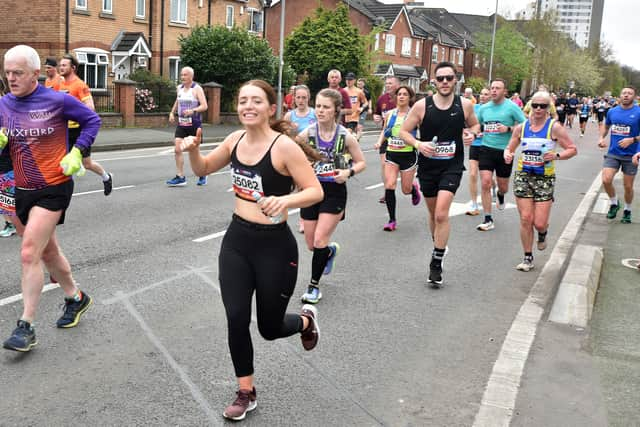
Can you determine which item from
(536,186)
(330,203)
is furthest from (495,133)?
(330,203)

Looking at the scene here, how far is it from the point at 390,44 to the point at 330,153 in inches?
2370

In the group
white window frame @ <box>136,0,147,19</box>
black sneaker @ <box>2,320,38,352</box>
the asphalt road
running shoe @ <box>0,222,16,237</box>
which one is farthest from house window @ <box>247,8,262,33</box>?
black sneaker @ <box>2,320,38,352</box>

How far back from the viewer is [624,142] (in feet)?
34.2

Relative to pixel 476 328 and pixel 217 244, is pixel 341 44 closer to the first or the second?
pixel 217 244

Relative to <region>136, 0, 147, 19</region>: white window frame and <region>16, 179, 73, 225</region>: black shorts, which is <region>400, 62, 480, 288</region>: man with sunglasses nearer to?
<region>16, 179, 73, 225</region>: black shorts

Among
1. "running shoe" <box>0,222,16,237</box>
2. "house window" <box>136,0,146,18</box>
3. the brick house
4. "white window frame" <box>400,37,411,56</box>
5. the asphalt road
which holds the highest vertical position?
"white window frame" <box>400,37,411,56</box>

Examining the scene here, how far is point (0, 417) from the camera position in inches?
152

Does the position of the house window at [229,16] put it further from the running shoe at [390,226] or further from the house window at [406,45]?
the running shoe at [390,226]

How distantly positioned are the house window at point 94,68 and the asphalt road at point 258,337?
73.9 ft

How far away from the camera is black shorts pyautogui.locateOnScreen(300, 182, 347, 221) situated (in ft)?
21.1

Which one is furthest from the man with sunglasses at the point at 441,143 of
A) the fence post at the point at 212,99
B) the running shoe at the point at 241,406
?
the fence post at the point at 212,99

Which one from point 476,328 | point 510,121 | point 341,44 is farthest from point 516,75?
point 476,328

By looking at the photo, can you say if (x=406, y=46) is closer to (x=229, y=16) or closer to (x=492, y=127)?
(x=229, y=16)

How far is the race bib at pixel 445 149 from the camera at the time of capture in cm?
702
